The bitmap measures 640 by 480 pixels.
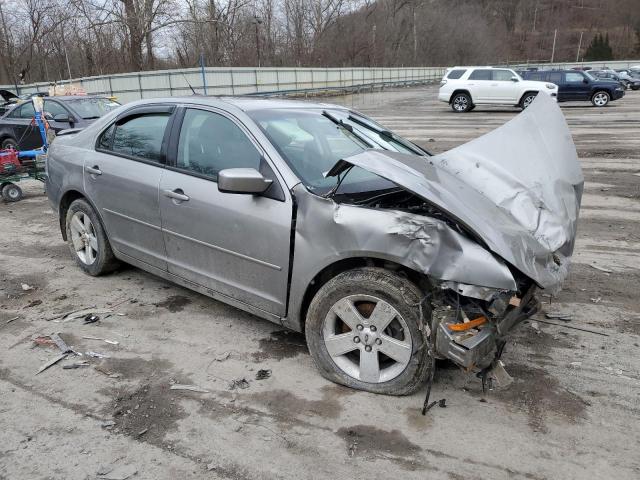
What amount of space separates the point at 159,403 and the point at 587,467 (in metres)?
2.31

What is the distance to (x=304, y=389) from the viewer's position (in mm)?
3125

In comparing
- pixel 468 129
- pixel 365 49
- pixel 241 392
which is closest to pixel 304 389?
pixel 241 392

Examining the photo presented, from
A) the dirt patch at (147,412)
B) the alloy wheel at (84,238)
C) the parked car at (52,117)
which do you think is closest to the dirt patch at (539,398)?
the dirt patch at (147,412)

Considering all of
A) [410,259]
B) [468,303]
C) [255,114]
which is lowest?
[468,303]

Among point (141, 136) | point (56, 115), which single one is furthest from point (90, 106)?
point (141, 136)

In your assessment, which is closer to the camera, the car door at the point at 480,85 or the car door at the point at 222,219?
the car door at the point at 222,219

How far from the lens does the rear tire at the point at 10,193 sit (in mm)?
8305

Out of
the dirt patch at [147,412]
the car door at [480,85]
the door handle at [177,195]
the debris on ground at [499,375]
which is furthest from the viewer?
the car door at [480,85]

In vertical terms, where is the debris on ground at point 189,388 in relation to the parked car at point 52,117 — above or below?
below

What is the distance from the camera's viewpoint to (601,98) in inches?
941

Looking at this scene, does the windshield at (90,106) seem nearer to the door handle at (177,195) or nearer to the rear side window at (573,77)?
the door handle at (177,195)

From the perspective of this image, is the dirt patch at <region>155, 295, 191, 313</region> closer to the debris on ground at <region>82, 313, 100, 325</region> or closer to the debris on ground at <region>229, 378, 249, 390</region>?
the debris on ground at <region>82, 313, 100, 325</region>

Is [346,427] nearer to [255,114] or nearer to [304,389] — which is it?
[304,389]

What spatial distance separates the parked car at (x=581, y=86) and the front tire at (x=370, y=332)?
78.2 ft
